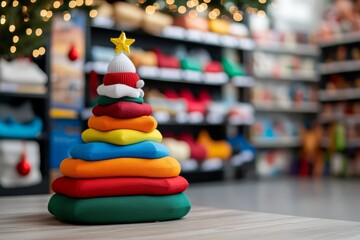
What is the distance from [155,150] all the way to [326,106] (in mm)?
6325

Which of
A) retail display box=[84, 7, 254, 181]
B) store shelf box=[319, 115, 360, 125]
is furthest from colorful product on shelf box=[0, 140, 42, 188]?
store shelf box=[319, 115, 360, 125]

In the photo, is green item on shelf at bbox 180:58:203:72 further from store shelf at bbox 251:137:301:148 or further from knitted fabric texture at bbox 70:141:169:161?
knitted fabric texture at bbox 70:141:169:161

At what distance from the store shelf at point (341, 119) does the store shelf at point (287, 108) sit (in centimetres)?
18

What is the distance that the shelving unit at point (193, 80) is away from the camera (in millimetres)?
5504

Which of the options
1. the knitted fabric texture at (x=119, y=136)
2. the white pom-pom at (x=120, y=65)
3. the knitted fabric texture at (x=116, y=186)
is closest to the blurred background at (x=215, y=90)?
the white pom-pom at (x=120, y=65)

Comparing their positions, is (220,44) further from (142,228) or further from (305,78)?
(142,228)

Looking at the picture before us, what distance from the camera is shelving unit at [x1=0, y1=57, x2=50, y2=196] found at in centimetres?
375

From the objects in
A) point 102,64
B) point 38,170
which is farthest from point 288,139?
point 38,170

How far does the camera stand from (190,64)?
19.5 ft

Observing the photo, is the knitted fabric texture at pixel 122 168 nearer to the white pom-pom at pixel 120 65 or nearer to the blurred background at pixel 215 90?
the white pom-pom at pixel 120 65

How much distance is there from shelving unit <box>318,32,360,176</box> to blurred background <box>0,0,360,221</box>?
18mm

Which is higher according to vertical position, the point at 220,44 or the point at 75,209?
the point at 220,44

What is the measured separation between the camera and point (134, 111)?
79.4 inches

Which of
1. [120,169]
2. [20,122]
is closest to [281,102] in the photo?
[20,122]
